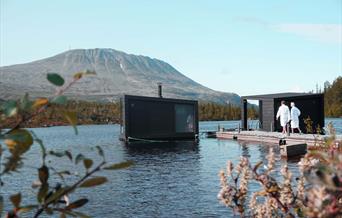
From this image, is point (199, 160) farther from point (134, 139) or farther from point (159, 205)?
point (134, 139)

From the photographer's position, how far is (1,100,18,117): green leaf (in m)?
1.49

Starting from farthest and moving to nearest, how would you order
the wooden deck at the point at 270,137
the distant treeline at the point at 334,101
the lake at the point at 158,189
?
the distant treeline at the point at 334,101 < the wooden deck at the point at 270,137 < the lake at the point at 158,189

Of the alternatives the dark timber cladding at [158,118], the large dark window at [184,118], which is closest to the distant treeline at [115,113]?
the large dark window at [184,118]

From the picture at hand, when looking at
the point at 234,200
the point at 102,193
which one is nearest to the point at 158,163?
the point at 102,193

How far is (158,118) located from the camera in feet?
122

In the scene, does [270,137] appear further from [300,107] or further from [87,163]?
[87,163]

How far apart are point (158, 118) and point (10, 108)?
3572cm

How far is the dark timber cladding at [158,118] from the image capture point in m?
35.7

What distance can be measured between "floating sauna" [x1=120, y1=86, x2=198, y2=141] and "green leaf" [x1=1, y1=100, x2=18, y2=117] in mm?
33358

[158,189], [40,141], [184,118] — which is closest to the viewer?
[40,141]

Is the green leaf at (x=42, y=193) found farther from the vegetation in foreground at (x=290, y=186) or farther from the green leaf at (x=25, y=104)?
the vegetation in foreground at (x=290, y=186)

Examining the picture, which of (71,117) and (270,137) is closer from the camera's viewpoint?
(71,117)

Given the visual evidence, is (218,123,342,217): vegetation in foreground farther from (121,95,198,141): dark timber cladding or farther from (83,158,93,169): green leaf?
(121,95,198,141): dark timber cladding

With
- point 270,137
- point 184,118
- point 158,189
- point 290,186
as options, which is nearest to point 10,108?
point 290,186
